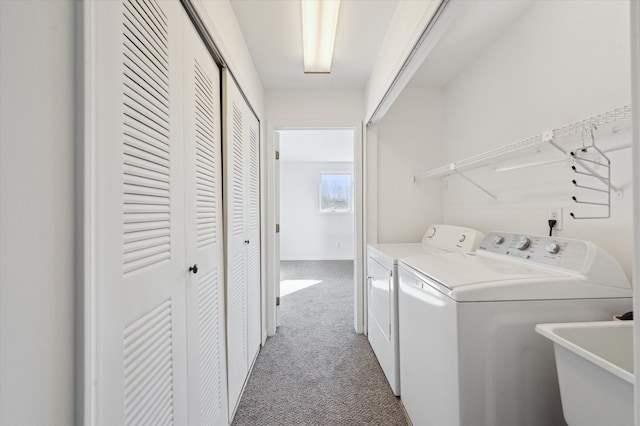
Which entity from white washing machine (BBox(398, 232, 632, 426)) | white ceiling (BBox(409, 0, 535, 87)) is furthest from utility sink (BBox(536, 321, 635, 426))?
white ceiling (BBox(409, 0, 535, 87))

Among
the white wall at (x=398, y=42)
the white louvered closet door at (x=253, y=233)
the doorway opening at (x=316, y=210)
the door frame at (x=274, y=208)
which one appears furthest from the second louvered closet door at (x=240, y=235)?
the doorway opening at (x=316, y=210)

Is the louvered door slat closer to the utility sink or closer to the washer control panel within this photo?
the utility sink

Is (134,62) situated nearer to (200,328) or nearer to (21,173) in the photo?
(21,173)

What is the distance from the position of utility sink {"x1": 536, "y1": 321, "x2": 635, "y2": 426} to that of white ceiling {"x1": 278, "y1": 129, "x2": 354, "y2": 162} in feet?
10.7

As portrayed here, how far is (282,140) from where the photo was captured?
4730 millimetres

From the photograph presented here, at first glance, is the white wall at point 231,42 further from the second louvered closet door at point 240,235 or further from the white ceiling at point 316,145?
the white ceiling at point 316,145

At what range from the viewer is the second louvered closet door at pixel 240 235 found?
1.60 m

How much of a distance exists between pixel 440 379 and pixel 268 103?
2567 millimetres

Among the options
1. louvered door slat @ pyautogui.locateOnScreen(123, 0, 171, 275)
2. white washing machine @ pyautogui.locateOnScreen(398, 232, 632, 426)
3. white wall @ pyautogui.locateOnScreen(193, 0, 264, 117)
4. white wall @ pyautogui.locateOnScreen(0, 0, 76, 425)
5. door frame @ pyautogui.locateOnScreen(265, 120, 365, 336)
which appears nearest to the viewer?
white wall @ pyautogui.locateOnScreen(0, 0, 76, 425)

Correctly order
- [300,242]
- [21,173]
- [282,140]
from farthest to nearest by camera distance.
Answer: [300,242] → [282,140] → [21,173]

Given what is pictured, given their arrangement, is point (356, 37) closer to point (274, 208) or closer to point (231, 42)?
point (231, 42)

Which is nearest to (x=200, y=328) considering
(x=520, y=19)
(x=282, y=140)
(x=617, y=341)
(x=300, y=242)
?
(x=617, y=341)

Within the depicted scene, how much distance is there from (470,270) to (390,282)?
0.62 meters

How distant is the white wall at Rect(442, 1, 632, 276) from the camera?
3.90 ft
